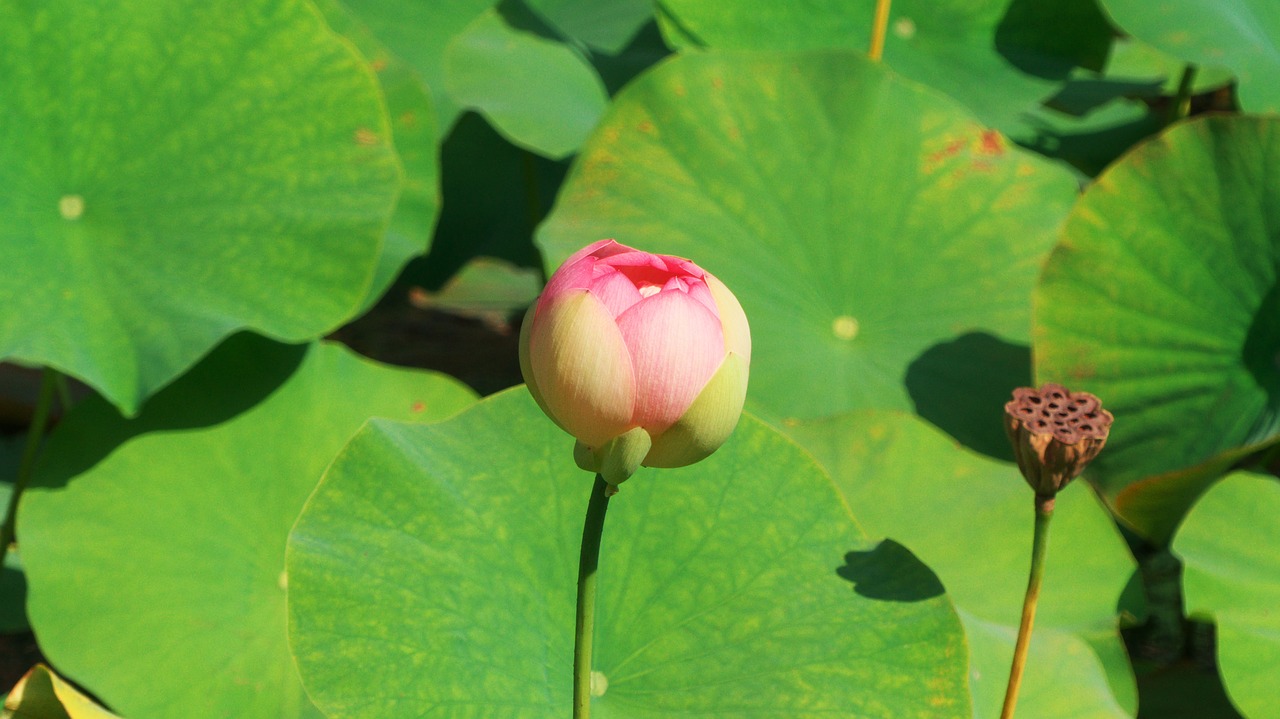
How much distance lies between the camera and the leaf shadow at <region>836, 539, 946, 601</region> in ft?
3.13

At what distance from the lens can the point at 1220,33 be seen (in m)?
1.70

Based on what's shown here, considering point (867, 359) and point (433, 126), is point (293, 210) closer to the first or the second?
point (433, 126)

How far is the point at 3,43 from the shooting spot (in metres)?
1.29

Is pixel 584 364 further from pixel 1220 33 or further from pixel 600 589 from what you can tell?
pixel 1220 33

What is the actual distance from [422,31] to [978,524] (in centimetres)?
134

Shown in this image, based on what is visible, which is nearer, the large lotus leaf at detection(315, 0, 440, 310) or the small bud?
the small bud

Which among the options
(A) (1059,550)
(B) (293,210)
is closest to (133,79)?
(B) (293,210)

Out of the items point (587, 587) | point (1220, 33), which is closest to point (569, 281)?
point (587, 587)

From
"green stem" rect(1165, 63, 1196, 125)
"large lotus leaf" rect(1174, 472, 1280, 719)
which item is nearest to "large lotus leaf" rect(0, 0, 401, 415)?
"large lotus leaf" rect(1174, 472, 1280, 719)

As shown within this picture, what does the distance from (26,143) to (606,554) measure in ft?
2.79

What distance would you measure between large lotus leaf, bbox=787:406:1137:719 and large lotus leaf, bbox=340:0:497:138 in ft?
3.40

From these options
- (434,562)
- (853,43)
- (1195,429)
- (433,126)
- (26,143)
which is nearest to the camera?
(434,562)

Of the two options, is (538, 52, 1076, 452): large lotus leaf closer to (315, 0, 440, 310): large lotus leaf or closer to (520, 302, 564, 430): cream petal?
(315, 0, 440, 310): large lotus leaf

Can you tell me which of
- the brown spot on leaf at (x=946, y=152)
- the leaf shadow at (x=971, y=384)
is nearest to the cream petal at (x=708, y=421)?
the leaf shadow at (x=971, y=384)
